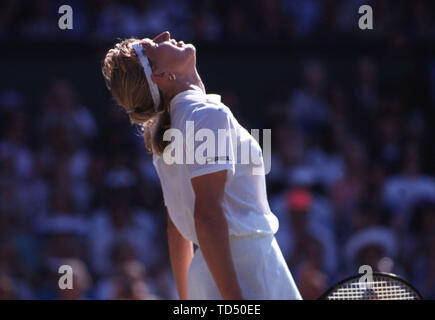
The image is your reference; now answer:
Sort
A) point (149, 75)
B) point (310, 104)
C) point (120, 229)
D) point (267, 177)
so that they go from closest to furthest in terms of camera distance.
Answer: point (149, 75), point (120, 229), point (267, 177), point (310, 104)

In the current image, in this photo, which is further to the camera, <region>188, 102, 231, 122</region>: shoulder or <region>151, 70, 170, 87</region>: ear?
<region>151, 70, 170, 87</region>: ear

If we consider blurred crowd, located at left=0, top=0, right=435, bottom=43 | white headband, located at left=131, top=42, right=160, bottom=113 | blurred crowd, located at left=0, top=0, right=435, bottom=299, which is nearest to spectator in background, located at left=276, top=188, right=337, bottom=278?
blurred crowd, located at left=0, top=0, right=435, bottom=299

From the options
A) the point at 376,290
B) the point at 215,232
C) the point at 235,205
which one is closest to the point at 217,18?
the point at 376,290

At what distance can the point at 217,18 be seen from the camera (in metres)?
7.49

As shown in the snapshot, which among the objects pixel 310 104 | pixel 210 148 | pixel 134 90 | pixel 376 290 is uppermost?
pixel 134 90

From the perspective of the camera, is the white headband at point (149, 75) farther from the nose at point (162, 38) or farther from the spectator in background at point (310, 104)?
the spectator in background at point (310, 104)

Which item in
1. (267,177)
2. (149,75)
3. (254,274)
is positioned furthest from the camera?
(267,177)

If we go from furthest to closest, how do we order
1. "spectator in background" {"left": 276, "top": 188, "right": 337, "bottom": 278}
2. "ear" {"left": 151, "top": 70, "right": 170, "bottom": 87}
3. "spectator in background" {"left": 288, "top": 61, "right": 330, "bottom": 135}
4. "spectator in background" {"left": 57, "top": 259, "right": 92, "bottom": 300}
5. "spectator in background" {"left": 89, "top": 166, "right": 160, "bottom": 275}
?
"spectator in background" {"left": 288, "top": 61, "right": 330, "bottom": 135}, "spectator in background" {"left": 89, "top": 166, "right": 160, "bottom": 275}, "spectator in background" {"left": 276, "top": 188, "right": 337, "bottom": 278}, "spectator in background" {"left": 57, "top": 259, "right": 92, "bottom": 300}, "ear" {"left": 151, "top": 70, "right": 170, "bottom": 87}

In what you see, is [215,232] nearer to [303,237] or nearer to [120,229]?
[303,237]

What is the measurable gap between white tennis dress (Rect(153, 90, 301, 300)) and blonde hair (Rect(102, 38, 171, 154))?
0.26ft

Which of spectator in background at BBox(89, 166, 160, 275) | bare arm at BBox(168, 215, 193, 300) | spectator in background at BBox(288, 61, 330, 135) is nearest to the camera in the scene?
bare arm at BBox(168, 215, 193, 300)

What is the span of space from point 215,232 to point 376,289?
750mm

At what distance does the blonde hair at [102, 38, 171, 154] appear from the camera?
2.55m

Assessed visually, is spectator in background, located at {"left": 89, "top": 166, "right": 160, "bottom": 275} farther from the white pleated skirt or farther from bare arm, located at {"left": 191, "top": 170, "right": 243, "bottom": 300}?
bare arm, located at {"left": 191, "top": 170, "right": 243, "bottom": 300}
